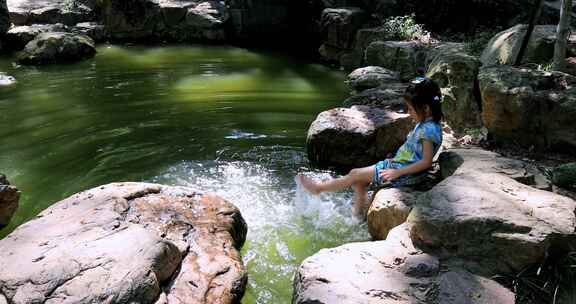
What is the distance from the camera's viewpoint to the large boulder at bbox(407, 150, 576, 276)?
9.33ft

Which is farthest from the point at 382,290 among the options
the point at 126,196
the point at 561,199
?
the point at 126,196

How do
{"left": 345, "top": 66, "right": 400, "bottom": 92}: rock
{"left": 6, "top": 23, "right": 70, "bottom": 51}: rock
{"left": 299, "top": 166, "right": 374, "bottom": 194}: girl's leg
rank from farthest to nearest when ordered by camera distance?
{"left": 6, "top": 23, "right": 70, "bottom": 51}: rock, {"left": 345, "top": 66, "right": 400, "bottom": 92}: rock, {"left": 299, "top": 166, "right": 374, "bottom": 194}: girl's leg

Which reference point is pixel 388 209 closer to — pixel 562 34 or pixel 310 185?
pixel 310 185

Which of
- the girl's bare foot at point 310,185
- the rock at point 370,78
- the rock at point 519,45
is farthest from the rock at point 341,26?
the girl's bare foot at point 310,185

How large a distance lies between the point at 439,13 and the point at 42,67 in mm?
9236

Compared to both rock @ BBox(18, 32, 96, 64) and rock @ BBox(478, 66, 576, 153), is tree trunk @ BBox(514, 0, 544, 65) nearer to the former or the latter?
rock @ BBox(478, 66, 576, 153)

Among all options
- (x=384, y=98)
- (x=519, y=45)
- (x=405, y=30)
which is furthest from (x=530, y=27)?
(x=405, y=30)

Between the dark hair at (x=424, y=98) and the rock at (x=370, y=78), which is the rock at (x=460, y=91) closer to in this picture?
the dark hair at (x=424, y=98)

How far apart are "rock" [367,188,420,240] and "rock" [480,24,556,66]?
2999 mm

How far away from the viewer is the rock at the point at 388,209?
3.68 metres

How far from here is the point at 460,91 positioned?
6.04m

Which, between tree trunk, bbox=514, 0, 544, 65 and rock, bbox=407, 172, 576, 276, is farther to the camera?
tree trunk, bbox=514, 0, 544, 65

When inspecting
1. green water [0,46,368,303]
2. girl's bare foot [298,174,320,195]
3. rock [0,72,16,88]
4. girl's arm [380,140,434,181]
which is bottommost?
green water [0,46,368,303]

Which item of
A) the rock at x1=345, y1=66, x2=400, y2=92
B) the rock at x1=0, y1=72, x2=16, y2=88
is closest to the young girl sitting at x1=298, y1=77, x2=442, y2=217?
the rock at x1=345, y1=66, x2=400, y2=92
